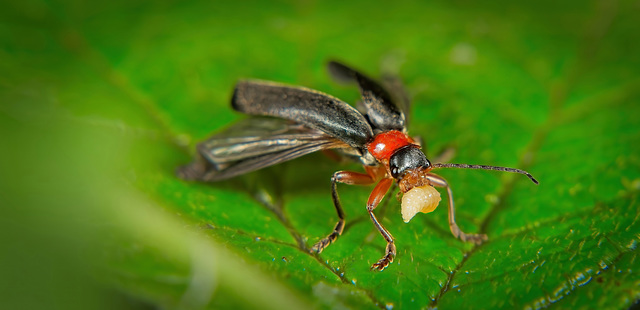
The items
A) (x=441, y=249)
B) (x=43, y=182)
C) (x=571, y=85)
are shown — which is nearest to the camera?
(x=441, y=249)

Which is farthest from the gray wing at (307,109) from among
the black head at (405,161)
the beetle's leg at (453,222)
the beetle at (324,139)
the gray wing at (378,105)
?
the beetle's leg at (453,222)

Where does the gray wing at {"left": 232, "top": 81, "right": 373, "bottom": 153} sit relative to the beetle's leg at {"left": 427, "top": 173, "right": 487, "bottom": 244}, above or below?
above

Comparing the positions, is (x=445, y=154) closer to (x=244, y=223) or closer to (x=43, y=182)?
(x=244, y=223)

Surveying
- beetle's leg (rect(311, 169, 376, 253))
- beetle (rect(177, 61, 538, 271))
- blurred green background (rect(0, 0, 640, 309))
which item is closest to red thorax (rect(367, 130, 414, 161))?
beetle (rect(177, 61, 538, 271))

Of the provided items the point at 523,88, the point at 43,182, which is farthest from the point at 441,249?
the point at 43,182

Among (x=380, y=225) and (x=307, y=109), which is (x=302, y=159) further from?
(x=380, y=225)

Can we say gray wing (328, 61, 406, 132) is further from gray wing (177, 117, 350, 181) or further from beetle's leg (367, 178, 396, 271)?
beetle's leg (367, 178, 396, 271)

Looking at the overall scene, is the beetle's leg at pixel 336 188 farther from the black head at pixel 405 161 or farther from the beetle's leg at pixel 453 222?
the beetle's leg at pixel 453 222
